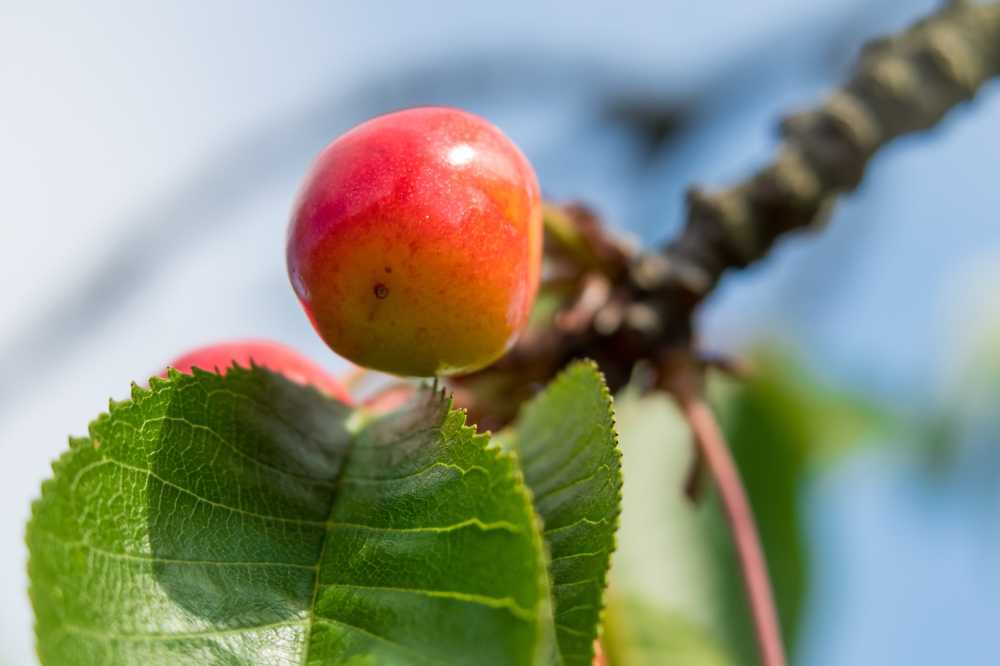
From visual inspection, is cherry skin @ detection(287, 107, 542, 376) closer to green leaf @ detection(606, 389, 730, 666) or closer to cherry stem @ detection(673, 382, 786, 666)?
cherry stem @ detection(673, 382, 786, 666)

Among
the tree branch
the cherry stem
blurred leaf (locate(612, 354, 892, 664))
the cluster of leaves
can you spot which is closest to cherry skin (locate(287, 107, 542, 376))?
the cluster of leaves

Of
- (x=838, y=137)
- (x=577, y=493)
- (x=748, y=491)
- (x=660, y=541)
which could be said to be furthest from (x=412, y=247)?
(x=748, y=491)

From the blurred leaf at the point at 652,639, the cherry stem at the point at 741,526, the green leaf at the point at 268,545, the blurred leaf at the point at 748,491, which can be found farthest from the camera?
the blurred leaf at the point at 748,491

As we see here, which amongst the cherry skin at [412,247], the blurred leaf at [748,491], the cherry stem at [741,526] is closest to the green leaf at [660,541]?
the blurred leaf at [748,491]

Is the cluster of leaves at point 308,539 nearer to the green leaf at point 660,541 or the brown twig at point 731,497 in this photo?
the brown twig at point 731,497

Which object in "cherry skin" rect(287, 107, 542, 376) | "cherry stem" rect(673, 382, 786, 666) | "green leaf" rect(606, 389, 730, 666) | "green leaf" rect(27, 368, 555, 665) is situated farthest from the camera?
"green leaf" rect(606, 389, 730, 666)

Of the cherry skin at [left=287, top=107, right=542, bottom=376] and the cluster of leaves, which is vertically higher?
the cherry skin at [left=287, top=107, right=542, bottom=376]
